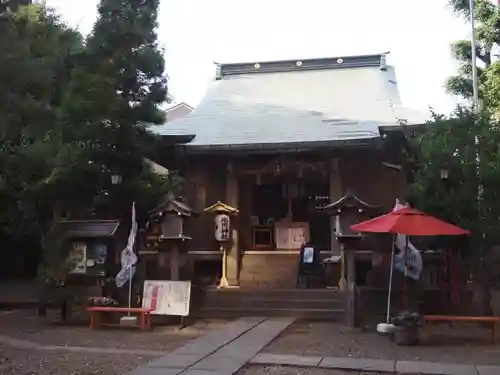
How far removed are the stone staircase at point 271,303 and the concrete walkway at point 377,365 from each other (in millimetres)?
3994

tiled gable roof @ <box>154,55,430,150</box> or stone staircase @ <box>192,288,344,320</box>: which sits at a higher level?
tiled gable roof @ <box>154,55,430,150</box>

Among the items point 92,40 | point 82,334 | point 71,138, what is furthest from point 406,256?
point 92,40

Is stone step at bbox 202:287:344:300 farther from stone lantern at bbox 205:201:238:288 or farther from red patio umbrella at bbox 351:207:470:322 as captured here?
red patio umbrella at bbox 351:207:470:322

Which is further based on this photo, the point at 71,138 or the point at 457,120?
the point at 71,138

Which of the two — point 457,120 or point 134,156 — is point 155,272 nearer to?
point 134,156

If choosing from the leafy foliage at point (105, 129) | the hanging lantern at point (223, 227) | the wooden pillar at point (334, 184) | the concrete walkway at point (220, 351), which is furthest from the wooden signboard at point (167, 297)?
the wooden pillar at point (334, 184)

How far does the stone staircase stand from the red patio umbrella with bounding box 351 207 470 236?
292 centimetres

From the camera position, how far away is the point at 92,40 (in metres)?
12.5

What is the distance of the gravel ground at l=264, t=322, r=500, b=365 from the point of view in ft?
25.4

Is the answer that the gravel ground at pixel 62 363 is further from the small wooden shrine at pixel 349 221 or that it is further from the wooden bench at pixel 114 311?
the small wooden shrine at pixel 349 221

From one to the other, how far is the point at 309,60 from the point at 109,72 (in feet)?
28.3

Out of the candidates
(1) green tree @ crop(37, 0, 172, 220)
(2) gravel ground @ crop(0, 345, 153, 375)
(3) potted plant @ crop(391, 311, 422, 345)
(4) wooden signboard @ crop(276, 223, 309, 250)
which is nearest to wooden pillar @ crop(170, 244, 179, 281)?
(1) green tree @ crop(37, 0, 172, 220)

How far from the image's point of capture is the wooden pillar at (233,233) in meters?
14.0

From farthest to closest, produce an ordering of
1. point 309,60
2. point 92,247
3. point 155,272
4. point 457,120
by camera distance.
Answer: point 309,60 → point 155,272 → point 92,247 → point 457,120
